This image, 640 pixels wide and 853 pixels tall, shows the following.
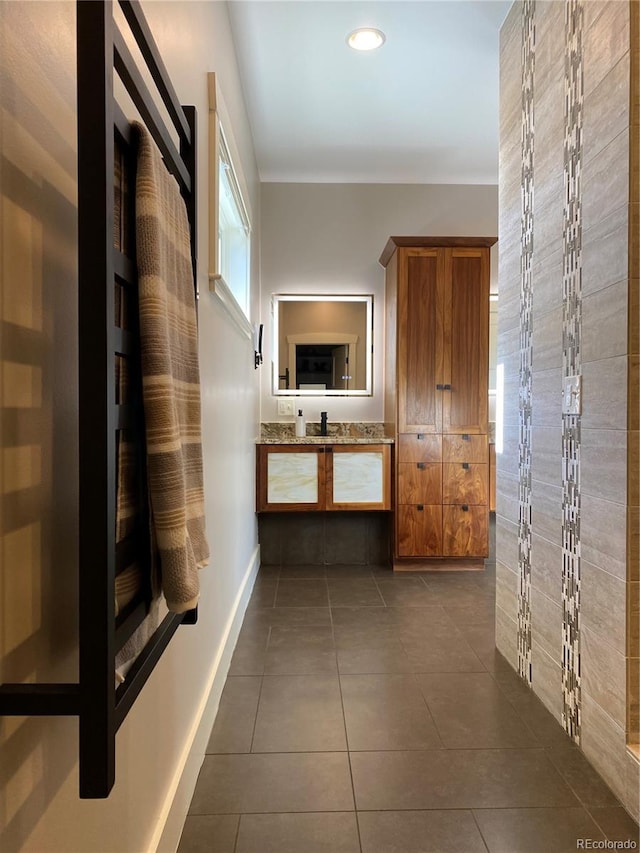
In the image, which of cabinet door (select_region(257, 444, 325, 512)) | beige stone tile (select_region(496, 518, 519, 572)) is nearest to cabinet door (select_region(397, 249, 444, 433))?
cabinet door (select_region(257, 444, 325, 512))

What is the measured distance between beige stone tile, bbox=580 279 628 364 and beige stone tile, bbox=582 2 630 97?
0.60 metres

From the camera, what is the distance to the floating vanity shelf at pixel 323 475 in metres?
3.43

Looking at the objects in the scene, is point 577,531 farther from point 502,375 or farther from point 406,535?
point 406,535

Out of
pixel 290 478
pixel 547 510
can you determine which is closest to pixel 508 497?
pixel 547 510

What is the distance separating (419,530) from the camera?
11.1ft

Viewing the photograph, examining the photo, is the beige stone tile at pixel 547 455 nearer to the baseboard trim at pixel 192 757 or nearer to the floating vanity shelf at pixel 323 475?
the baseboard trim at pixel 192 757

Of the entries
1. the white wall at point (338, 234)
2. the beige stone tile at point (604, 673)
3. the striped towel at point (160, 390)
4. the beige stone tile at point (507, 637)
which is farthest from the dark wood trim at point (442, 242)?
the striped towel at point (160, 390)

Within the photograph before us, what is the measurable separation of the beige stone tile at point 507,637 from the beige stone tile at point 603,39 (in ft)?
5.99

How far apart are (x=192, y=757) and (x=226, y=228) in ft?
7.07

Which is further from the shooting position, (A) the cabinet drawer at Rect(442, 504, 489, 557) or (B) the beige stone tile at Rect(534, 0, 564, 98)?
(A) the cabinet drawer at Rect(442, 504, 489, 557)

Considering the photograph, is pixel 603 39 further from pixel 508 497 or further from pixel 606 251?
pixel 508 497

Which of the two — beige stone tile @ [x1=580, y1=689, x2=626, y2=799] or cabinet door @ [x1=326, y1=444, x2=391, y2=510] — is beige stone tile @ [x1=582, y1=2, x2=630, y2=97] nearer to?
beige stone tile @ [x1=580, y1=689, x2=626, y2=799]

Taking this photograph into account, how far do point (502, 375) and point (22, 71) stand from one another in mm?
1981

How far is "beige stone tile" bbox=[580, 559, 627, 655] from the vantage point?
53.9 inches
